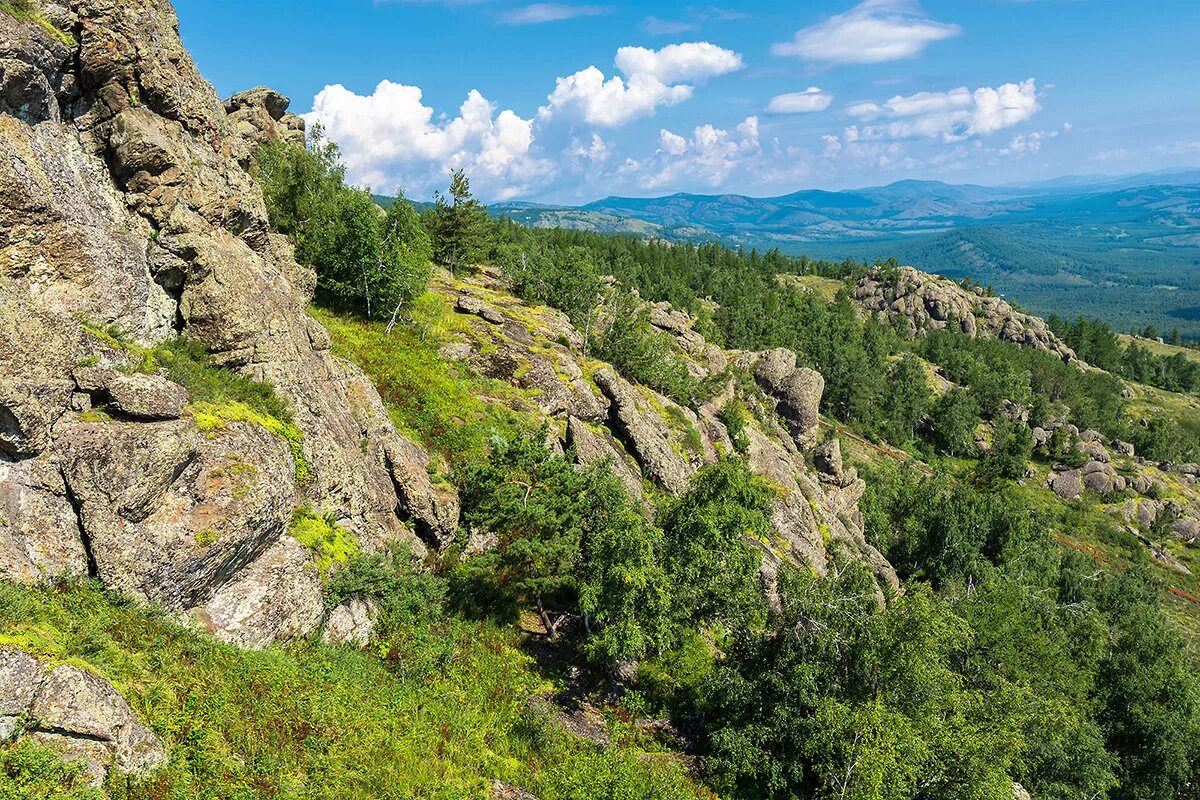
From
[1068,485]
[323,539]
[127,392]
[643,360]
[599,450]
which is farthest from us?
[1068,485]

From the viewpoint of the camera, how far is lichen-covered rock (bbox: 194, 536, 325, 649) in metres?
19.2

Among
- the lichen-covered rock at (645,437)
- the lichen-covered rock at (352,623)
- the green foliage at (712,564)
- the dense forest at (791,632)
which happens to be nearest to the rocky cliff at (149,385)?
the lichen-covered rock at (352,623)

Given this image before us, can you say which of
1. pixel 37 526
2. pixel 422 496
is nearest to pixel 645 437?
pixel 422 496

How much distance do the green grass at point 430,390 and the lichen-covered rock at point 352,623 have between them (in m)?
12.5

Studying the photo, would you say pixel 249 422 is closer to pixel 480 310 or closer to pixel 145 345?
pixel 145 345

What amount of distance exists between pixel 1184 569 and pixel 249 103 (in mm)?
180646

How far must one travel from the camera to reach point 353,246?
4709 cm

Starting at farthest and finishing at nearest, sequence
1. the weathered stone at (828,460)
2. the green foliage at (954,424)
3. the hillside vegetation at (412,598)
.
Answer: the green foliage at (954,424) → the weathered stone at (828,460) → the hillside vegetation at (412,598)

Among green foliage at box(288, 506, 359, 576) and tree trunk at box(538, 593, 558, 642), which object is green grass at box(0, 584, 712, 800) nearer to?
green foliage at box(288, 506, 359, 576)

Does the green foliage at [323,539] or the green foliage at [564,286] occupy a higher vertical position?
the green foliage at [564,286]

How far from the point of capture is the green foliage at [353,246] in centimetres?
4716

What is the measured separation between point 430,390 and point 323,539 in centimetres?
1770

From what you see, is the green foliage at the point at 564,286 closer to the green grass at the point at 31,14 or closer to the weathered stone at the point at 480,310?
the weathered stone at the point at 480,310

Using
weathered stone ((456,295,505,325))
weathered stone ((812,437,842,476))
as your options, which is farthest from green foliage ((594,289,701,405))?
weathered stone ((812,437,842,476))
